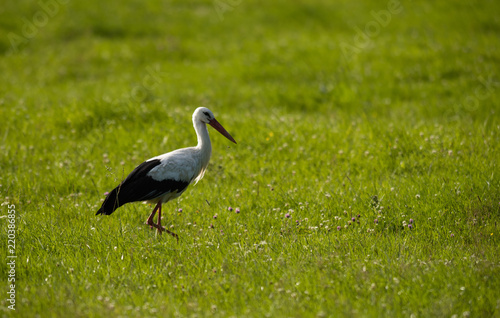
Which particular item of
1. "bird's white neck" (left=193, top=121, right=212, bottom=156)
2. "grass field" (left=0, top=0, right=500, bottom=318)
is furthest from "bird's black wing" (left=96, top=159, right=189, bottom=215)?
"bird's white neck" (left=193, top=121, right=212, bottom=156)

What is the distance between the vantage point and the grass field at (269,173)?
13.2 feet

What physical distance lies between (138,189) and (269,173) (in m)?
2.36

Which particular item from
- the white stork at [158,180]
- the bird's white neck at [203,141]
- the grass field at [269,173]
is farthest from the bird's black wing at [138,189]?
the bird's white neck at [203,141]

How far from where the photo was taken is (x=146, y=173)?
18.1ft

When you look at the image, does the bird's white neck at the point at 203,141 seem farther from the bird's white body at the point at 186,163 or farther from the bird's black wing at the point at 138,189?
the bird's black wing at the point at 138,189

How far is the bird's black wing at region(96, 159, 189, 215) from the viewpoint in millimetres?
5328

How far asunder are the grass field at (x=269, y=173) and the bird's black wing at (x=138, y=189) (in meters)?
0.32

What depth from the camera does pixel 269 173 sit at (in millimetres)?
7129

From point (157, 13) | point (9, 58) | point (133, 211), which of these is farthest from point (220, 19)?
point (133, 211)

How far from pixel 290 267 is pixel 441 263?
4.55 feet

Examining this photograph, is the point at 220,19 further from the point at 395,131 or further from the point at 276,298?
the point at 276,298

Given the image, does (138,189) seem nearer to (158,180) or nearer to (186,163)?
(158,180)

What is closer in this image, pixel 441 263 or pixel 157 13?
pixel 441 263

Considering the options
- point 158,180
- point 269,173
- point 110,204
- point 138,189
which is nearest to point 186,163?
point 158,180
